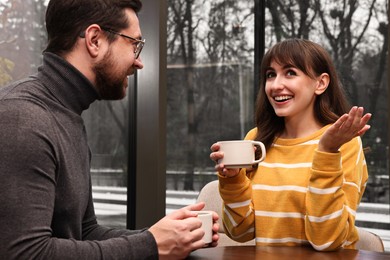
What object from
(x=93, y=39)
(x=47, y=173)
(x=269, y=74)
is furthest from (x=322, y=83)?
(x=47, y=173)

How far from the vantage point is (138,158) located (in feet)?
9.64

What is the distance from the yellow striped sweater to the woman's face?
0.32 ft

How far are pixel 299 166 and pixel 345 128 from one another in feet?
1.02

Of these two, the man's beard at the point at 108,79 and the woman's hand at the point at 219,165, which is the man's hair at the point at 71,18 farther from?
the woman's hand at the point at 219,165

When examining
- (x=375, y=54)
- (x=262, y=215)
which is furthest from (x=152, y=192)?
(x=375, y=54)

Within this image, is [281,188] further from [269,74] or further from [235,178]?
[269,74]

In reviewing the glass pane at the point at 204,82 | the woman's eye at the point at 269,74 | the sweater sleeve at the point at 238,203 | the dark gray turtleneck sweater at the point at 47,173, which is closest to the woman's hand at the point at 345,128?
the sweater sleeve at the point at 238,203

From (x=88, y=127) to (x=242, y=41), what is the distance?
1448 mm

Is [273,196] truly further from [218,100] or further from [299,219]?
[218,100]

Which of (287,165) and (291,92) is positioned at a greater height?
(291,92)

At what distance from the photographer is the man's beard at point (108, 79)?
1.44 meters

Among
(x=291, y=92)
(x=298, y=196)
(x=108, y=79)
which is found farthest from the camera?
(x=291, y=92)

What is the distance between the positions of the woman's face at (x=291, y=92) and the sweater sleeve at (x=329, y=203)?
26cm

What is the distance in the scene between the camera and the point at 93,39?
4.58 ft
